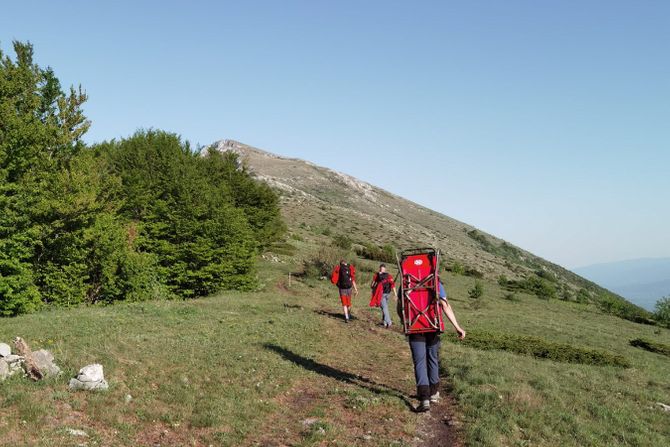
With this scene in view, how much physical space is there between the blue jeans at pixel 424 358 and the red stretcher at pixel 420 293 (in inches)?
9.9

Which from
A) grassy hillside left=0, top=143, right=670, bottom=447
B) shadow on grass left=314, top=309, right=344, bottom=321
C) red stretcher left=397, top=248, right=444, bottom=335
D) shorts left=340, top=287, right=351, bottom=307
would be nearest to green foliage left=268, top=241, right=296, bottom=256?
shadow on grass left=314, top=309, right=344, bottom=321

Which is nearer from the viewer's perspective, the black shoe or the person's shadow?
the black shoe

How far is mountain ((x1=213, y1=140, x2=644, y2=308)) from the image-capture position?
293ft

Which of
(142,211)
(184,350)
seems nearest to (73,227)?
(142,211)

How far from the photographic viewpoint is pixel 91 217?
2416cm

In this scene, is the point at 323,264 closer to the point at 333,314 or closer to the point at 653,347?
the point at 333,314

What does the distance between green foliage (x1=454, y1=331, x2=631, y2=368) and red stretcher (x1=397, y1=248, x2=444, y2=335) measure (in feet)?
36.2

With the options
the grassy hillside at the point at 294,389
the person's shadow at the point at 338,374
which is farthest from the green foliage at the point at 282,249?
the person's shadow at the point at 338,374

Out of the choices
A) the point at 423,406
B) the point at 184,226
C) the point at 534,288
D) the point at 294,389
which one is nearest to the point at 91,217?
Answer: the point at 184,226

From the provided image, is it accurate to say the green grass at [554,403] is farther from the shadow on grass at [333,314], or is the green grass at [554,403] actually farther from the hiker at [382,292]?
the shadow on grass at [333,314]

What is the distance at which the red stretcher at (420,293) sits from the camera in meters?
9.05

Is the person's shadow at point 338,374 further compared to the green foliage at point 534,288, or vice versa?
the green foliage at point 534,288

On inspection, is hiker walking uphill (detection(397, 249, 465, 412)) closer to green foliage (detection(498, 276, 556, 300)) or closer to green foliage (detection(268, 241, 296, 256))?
green foliage (detection(268, 241, 296, 256))

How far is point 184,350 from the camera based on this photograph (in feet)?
40.7
